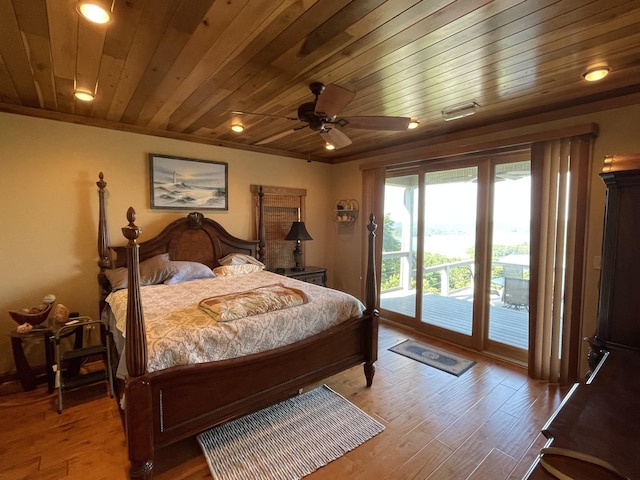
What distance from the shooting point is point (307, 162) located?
16.3ft

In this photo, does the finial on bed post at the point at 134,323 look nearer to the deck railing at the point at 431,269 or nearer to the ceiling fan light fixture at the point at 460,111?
the ceiling fan light fixture at the point at 460,111

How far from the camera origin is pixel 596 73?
2088 mm

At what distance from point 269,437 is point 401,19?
270 centimetres

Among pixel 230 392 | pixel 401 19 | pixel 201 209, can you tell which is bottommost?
pixel 230 392

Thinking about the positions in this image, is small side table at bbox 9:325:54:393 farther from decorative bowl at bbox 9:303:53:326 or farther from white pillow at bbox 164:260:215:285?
white pillow at bbox 164:260:215:285

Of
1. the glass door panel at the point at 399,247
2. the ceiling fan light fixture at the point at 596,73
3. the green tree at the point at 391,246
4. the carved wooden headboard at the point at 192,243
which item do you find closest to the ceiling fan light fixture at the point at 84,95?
the carved wooden headboard at the point at 192,243

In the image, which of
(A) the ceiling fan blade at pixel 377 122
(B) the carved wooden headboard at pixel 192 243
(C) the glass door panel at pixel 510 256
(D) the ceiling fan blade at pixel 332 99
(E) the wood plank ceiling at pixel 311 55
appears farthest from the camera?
(B) the carved wooden headboard at pixel 192 243

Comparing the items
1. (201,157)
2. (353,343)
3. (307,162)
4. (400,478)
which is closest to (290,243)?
(307,162)

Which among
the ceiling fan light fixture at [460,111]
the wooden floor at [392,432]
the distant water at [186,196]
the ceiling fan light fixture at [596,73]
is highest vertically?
the ceiling fan light fixture at [460,111]

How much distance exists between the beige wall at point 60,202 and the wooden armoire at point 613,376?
12.9ft

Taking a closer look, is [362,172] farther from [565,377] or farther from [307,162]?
[565,377]

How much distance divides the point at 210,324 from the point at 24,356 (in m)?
2.06

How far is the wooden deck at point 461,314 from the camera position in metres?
3.28

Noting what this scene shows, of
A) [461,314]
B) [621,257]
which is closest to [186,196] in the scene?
[461,314]
